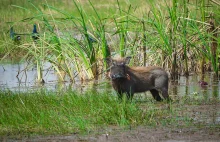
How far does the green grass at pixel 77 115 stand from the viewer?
26.4 ft

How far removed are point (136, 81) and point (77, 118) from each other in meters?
2.35

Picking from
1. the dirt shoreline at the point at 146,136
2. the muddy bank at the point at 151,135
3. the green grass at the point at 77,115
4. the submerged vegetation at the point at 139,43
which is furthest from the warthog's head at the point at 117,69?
the submerged vegetation at the point at 139,43

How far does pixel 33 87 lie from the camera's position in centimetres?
1289

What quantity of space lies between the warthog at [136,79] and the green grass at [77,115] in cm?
63

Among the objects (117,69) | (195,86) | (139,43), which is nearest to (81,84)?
(139,43)

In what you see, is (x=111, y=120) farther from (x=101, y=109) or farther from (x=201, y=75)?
(x=201, y=75)

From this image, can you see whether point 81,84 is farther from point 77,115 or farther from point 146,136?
point 146,136

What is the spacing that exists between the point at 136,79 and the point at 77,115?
1.90 meters

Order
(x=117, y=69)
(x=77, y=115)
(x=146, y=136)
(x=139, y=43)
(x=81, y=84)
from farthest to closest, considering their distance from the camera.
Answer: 1. (x=139, y=43)
2. (x=81, y=84)
3. (x=117, y=69)
4. (x=77, y=115)
5. (x=146, y=136)

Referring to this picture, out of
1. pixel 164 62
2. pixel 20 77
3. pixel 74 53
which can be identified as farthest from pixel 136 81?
pixel 20 77

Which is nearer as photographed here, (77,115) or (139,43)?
(77,115)

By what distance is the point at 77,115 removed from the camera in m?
8.80

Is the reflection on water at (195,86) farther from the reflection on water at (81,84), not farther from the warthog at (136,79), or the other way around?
the warthog at (136,79)

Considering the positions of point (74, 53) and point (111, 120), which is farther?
point (74, 53)
